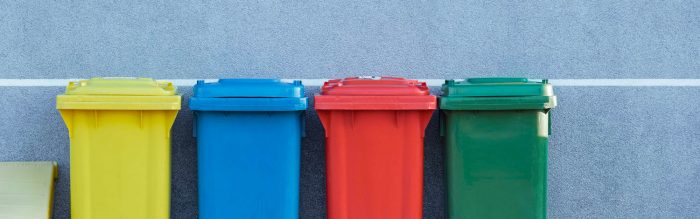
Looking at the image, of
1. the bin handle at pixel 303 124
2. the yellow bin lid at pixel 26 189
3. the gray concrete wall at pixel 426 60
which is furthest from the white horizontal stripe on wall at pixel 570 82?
the yellow bin lid at pixel 26 189

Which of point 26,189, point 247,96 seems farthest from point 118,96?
point 26,189

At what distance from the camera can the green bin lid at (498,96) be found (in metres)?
3.32

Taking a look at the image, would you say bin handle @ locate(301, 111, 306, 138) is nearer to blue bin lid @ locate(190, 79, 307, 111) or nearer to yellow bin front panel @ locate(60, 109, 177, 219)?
blue bin lid @ locate(190, 79, 307, 111)

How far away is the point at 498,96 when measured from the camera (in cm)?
335

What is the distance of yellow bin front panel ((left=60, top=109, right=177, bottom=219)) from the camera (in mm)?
3285

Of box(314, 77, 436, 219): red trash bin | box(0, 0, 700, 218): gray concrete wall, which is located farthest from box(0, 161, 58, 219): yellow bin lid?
box(314, 77, 436, 219): red trash bin

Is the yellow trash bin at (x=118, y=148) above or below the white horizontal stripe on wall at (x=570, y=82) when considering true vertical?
below

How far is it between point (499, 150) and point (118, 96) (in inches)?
76.9

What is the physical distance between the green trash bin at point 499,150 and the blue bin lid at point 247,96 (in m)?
0.80

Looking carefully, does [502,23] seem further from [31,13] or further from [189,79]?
[31,13]

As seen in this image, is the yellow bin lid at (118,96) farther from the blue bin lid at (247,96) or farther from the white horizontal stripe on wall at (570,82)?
the white horizontal stripe on wall at (570,82)

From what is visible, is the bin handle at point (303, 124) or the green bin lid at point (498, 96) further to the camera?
the bin handle at point (303, 124)

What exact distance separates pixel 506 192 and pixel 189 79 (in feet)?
6.21

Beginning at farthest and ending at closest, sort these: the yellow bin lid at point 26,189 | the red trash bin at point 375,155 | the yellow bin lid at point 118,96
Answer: the yellow bin lid at point 26,189
the red trash bin at point 375,155
the yellow bin lid at point 118,96
